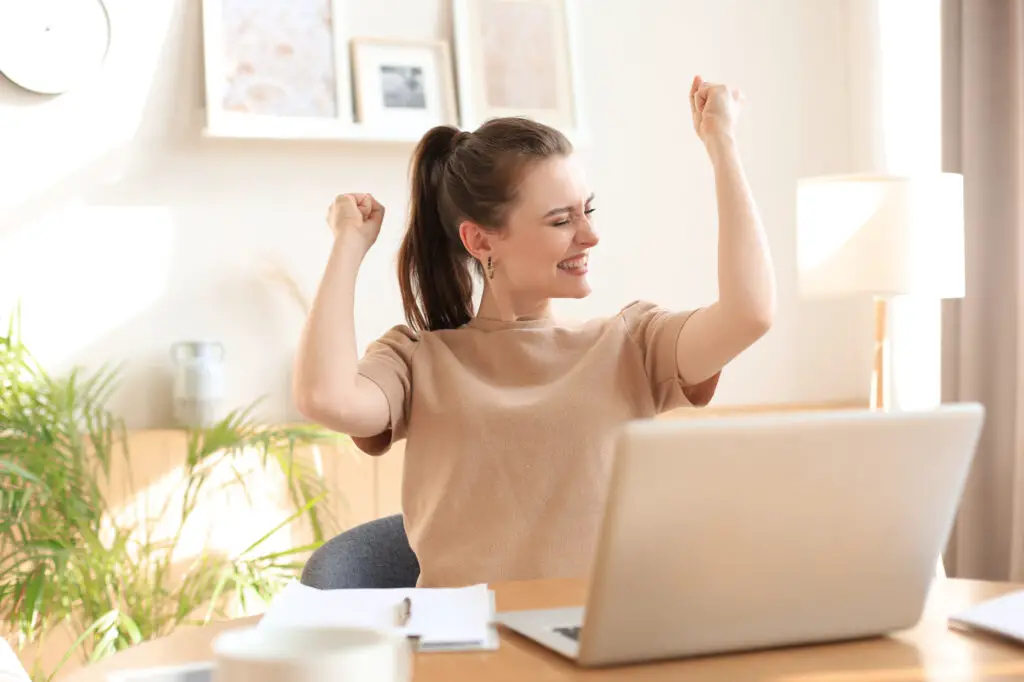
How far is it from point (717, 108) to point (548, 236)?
32 centimetres

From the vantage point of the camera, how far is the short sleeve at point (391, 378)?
5.40 feet

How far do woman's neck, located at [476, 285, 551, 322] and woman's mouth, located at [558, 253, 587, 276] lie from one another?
0.28 ft

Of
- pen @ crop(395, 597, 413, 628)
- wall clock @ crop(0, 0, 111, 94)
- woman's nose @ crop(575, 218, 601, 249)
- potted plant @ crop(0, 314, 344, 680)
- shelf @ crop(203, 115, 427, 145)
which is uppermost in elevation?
wall clock @ crop(0, 0, 111, 94)

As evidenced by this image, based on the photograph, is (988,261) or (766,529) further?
(988,261)

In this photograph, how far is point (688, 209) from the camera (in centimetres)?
387

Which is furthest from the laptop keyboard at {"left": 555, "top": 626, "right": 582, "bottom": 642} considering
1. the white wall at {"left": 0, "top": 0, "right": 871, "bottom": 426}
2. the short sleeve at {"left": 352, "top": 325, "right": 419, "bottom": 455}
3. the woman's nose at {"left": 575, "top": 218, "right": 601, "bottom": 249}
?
the white wall at {"left": 0, "top": 0, "right": 871, "bottom": 426}

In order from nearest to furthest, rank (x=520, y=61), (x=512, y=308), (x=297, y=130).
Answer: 1. (x=512, y=308)
2. (x=297, y=130)
3. (x=520, y=61)

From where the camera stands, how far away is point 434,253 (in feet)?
6.15

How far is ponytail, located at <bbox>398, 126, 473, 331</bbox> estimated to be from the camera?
6.08 feet

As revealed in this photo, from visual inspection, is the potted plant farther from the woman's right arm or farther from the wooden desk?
the wooden desk

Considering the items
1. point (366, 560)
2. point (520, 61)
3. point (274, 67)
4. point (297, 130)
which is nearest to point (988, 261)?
point (520, 61)

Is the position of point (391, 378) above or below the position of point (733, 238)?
below

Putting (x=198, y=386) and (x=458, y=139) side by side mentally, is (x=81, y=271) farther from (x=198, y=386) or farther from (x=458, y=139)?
(x=458, y=139)

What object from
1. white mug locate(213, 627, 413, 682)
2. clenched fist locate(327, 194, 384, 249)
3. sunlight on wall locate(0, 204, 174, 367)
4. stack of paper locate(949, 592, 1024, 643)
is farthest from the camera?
sunlight on wall locate(0, 204, 174, 367)
